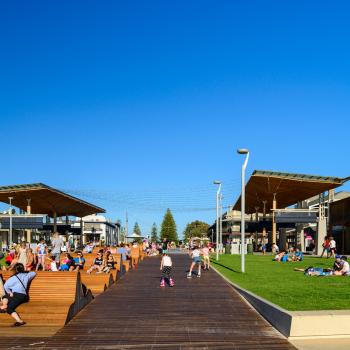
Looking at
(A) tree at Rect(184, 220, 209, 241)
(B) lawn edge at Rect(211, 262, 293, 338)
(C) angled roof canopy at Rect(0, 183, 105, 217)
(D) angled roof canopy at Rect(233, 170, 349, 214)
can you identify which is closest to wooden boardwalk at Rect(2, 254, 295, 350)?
(B) lawn edge at Rect(211, 262, 293, 338)

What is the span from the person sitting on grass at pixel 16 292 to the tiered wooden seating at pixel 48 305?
162 mm

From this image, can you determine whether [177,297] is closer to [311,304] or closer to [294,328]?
[311,304]

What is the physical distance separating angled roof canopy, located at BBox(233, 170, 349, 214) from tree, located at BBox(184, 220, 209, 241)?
9123 centimetres

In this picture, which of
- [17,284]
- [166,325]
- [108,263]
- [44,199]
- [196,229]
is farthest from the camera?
[196,229]

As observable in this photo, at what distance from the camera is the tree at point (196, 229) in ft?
527

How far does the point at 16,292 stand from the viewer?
11.8m

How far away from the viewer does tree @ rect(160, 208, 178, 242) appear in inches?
6463

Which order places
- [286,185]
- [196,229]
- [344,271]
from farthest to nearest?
[196,229]
[286,185]
[344,271]

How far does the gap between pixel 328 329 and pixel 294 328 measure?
0.54 metres

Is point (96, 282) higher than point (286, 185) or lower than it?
lower

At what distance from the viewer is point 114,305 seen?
14.2 metres

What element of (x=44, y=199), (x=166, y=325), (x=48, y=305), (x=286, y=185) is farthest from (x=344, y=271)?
(x=44, y=199)

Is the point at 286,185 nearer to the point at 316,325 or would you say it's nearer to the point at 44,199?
the point at 44,199

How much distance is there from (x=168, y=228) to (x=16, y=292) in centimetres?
15396
